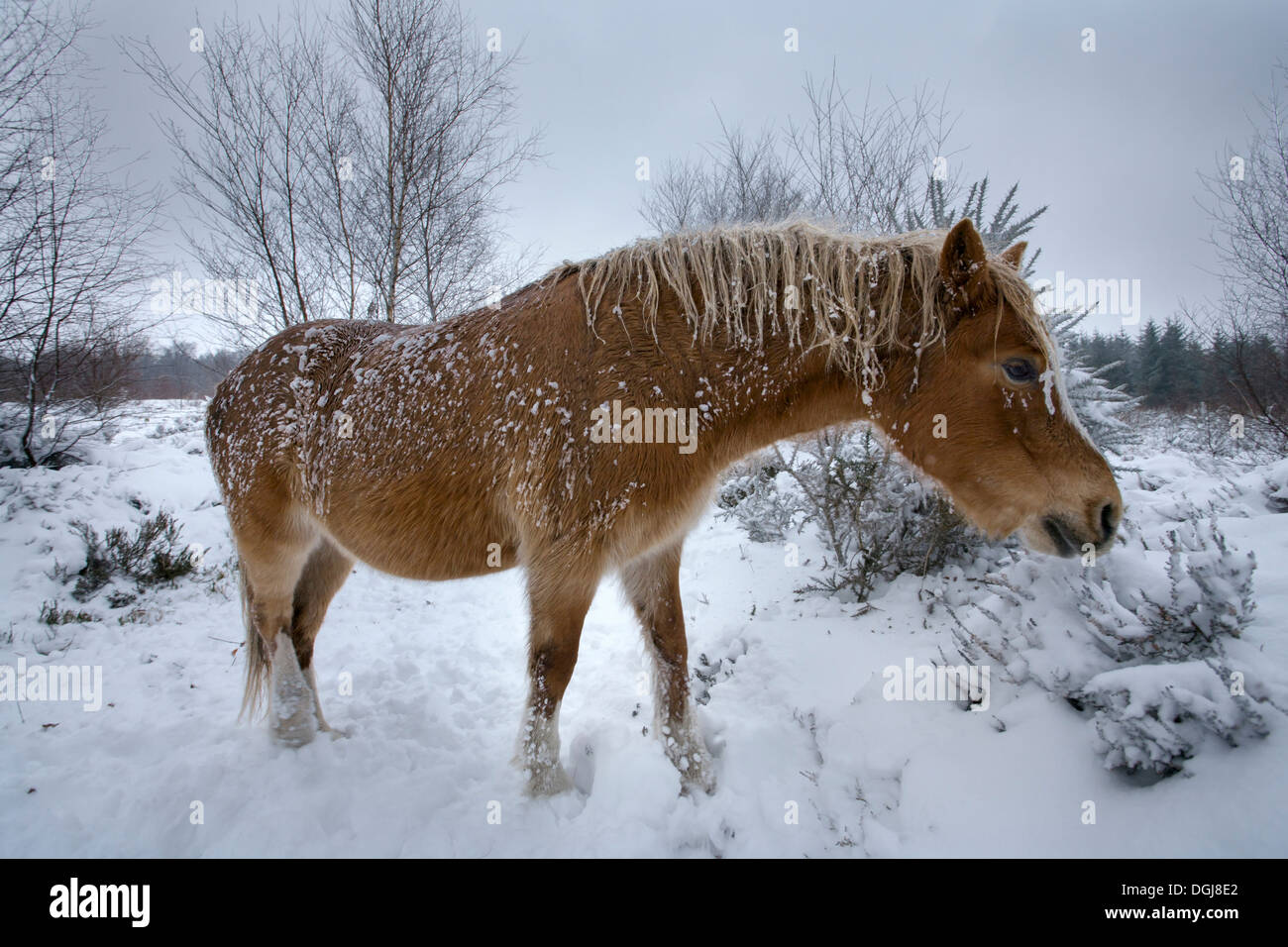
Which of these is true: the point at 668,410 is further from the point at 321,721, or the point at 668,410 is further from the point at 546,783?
the point at 321,721

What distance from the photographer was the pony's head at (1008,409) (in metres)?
1.81

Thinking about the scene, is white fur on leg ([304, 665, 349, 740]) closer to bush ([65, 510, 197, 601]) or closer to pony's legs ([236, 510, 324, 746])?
pony's legs ([236, 510, 324, 746])

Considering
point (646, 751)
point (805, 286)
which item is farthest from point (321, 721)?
point (805, 286)

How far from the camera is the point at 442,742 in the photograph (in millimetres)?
2963

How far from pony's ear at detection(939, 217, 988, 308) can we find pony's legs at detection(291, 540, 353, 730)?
3658mm

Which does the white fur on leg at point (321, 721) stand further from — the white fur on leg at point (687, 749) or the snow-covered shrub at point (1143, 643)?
the snow-covered shrub at point (1143, 643)

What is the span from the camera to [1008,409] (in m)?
1.85

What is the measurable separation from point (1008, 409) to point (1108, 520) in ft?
1.74

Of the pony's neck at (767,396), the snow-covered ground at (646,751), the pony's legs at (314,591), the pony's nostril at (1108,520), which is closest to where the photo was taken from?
the snow-covered ground at (646,751)

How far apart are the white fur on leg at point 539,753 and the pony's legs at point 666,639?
58cm

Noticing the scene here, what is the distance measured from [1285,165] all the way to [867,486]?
9.68 meters

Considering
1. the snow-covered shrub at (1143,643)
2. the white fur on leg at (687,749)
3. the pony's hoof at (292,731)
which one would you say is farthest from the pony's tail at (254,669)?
the snow-covered shrub at (1143,643)

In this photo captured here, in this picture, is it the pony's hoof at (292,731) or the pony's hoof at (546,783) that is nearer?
the pony's hoof at (546,783)
